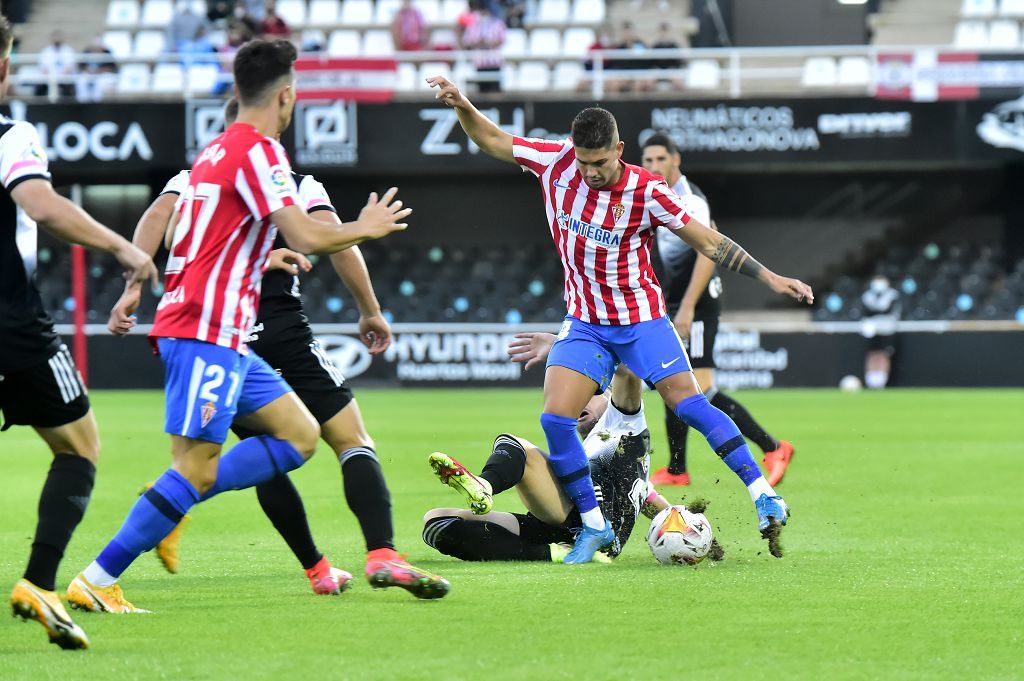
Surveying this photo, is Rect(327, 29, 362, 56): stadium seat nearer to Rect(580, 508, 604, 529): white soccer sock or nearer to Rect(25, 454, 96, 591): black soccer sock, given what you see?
Rect(580, 508, 604, 529): white soccer sock

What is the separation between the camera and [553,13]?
2408cm

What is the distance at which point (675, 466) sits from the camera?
925 cm

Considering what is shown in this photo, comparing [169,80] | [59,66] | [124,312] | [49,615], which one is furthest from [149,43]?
[49,615]

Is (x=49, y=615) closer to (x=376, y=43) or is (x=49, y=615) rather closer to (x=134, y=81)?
(x=134, y=81)

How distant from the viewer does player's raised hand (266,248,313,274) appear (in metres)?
5.55

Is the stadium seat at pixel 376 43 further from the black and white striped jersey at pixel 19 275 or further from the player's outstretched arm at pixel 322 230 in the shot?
the black and white striped jersey at pixel 19 275

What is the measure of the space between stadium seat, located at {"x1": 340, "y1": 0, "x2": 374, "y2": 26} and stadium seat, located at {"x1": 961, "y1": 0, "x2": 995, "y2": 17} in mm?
9598

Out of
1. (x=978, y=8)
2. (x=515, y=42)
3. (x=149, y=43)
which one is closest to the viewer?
(x=515, y=42)

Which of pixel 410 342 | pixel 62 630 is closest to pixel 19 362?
pixel 62 630

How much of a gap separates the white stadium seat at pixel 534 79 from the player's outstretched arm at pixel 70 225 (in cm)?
1765

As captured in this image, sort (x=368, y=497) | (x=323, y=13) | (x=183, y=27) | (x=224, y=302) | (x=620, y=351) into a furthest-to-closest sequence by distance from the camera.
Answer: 1. (x=323, y=13)
2. (x=183, y=27)
3. (x=620, y=351)
4. (x=368, y=497)
5. (x=224, y=302)

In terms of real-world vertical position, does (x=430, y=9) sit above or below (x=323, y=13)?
above

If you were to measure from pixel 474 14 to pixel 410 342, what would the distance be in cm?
527

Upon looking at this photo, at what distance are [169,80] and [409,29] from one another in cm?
368
